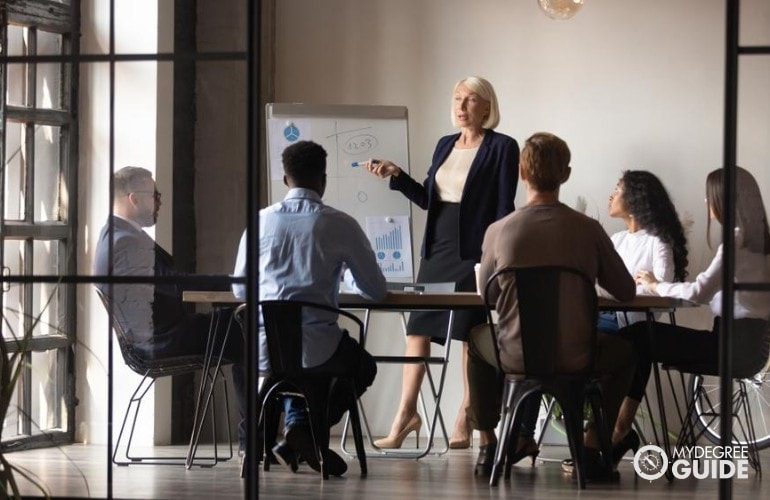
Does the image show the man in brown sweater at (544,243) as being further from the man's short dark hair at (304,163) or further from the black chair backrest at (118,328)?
the black chair backrest at (118,328)

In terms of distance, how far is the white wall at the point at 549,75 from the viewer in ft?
22.9

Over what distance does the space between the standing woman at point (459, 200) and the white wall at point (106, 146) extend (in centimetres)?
254

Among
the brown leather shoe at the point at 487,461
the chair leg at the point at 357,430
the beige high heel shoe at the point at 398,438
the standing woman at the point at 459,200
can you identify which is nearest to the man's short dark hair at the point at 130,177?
the chair leg at the point at 357,430

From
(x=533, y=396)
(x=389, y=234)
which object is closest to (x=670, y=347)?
(x=533, y=396)

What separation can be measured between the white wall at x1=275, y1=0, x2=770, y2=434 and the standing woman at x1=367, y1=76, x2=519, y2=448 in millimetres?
813

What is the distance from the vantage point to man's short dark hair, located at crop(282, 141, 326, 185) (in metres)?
4.92

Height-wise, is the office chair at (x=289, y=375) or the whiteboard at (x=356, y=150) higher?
the whiteboard at (x=356, y=150)

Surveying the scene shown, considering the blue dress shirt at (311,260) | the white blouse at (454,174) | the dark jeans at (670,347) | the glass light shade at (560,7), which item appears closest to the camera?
the blue dress shirt at (311,260)

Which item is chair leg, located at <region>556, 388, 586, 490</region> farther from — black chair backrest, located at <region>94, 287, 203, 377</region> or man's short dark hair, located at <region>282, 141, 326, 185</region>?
black chair backrest, located at <region>94, 287, 203, 377</region>

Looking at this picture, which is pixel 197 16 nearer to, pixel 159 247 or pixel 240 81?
pixel 240 81

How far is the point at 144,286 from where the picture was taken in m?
3.84

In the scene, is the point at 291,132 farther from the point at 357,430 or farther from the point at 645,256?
the point at 357,430

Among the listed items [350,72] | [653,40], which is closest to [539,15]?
[653,40]

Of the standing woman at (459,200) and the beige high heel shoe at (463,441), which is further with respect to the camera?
the beige high heel shoe at (463,441)
